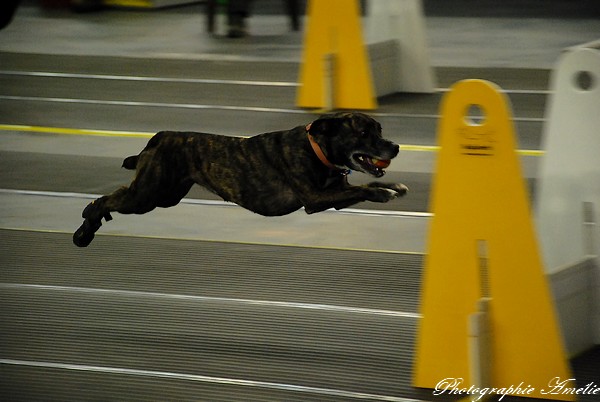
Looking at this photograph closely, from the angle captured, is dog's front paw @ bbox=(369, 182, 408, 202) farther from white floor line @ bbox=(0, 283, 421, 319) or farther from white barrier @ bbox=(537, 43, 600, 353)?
white floor line @ bbox=(0, 283, 421, 319)

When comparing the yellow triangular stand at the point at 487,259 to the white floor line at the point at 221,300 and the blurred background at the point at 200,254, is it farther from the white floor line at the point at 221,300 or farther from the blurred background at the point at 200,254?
the white floor line at the point at 221,300

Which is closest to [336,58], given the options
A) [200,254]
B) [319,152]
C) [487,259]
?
[200,254]

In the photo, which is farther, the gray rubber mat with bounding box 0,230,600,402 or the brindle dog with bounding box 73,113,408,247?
the gray rubber mat with bounding box 0,230,600,402

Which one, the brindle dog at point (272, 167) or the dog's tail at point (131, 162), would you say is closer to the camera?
the brindle dog at point (272, 167)

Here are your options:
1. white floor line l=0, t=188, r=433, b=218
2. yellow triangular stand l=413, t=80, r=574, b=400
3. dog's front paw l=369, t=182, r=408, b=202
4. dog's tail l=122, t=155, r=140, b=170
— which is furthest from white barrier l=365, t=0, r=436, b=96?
yellow triangular stand l=413, t=80, r=574, b=400

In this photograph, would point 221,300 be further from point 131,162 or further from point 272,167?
point 272,167

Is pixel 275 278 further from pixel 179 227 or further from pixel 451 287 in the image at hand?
pixel 451 287

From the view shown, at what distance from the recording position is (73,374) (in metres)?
Answer: 4.54

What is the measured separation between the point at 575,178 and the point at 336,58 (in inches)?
227

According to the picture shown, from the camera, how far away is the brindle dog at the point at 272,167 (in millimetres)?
4230

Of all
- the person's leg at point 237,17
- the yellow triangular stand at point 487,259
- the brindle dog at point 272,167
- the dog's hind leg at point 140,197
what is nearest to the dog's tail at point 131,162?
the brindle dog at point 272,167

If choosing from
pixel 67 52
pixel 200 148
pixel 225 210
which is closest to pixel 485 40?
pixel 67 52

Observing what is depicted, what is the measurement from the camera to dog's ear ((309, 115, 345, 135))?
13.9 feet

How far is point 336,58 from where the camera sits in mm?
10156
